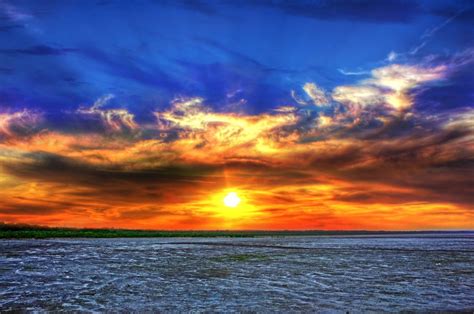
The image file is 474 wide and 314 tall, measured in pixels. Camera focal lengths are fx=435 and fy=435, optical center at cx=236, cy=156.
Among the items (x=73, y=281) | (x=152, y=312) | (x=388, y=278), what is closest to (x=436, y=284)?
(x=388, y=278)

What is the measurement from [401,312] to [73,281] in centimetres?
1437

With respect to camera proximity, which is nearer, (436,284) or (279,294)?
(279,294)

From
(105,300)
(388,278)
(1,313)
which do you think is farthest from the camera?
(388,278)

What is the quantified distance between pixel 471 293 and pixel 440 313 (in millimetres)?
5065

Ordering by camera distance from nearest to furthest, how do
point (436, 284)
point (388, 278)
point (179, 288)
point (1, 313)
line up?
point (1, 313) → point (179, 288) → point (436, 284) → point (388, 278)

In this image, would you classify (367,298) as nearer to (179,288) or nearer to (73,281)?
(179,288)

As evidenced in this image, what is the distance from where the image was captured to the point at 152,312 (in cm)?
1286

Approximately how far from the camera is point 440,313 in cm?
1270

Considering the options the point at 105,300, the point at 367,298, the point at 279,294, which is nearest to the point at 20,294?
the point at 105,300

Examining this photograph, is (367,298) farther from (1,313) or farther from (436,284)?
(1,313)

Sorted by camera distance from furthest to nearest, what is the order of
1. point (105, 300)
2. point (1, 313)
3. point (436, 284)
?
point (436, 284) → point (105, 300) → point (1, 313)

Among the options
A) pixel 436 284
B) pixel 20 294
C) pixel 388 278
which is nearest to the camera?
pixel 20 294

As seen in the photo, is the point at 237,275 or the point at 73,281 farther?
the point at 237,275

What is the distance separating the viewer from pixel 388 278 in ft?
69.7
